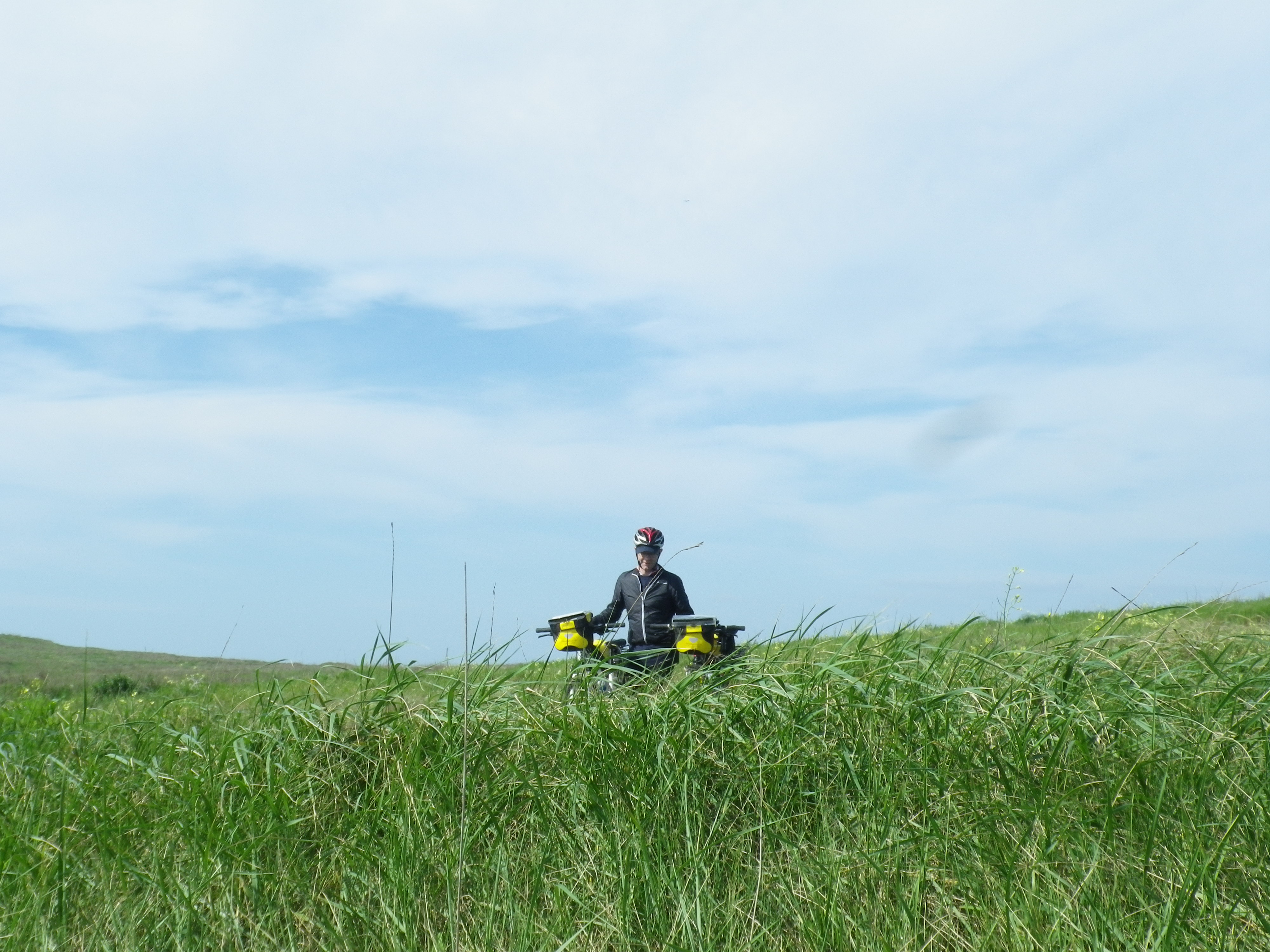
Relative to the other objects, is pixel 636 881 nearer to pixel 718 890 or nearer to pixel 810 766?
pixel 718 890

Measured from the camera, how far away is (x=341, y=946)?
347 centimetres

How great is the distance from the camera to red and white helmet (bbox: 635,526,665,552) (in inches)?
358

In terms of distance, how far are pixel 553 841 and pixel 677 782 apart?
52 centimetres

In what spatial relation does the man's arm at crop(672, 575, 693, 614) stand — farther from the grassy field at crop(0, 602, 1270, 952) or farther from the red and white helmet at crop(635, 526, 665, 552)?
the grassy field at crop(0, 602, 1270, 952)

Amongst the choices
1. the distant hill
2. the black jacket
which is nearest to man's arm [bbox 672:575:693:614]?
the black jacket

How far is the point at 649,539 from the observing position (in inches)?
358

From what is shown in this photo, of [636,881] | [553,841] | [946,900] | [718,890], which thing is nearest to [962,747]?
[946,900]

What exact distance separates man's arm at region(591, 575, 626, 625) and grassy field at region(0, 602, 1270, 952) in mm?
4108

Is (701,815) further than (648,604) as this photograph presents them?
No

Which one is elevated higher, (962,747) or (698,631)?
(698,631)

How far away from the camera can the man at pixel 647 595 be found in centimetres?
892

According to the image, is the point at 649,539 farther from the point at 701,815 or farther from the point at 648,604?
the point at 701,815

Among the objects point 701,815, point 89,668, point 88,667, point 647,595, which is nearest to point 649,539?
point 647,595

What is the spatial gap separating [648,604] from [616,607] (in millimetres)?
326
